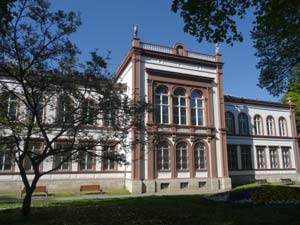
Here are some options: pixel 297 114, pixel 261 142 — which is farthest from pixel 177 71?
pixel 297 114

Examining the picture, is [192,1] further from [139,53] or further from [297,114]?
[297,114]

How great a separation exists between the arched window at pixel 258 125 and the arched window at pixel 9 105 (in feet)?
92.4

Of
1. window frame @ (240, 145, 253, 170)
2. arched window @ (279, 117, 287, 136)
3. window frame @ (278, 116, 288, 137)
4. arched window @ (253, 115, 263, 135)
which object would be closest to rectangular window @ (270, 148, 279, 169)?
arched window @ (253, 115, 263, 135)

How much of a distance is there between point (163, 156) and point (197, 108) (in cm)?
612

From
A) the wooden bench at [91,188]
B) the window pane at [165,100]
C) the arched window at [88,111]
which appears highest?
the window pane at [165,100]

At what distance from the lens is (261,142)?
3192 cm

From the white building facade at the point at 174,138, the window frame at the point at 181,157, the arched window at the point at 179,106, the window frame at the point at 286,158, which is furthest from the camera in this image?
the window frame at the point at 286,158

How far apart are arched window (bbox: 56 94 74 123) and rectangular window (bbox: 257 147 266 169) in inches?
1044

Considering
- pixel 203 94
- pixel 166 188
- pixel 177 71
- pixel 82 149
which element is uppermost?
pixel 177 71

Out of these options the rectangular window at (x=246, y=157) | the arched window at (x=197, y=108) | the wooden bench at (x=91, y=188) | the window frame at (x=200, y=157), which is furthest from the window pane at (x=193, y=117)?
the wooden bench at (x=91, y=188)

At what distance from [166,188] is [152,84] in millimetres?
9249

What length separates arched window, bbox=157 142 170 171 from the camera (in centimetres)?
2294

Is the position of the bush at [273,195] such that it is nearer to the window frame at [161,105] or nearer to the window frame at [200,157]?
the window frame at [200,157]

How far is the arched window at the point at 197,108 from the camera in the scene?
83.9 ft
